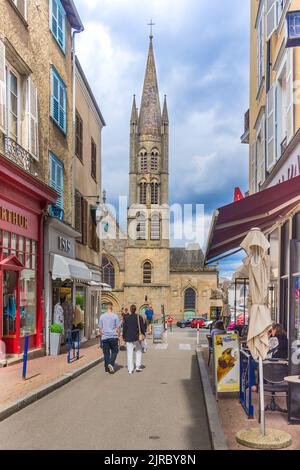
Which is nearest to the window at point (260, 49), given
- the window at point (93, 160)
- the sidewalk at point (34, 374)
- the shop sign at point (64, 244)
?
the shop sign at point (64, 244)

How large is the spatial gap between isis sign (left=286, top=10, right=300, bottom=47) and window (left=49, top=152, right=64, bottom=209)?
9.22m

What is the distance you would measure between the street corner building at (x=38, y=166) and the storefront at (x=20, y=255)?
25 mm

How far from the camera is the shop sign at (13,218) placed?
42.8 ft

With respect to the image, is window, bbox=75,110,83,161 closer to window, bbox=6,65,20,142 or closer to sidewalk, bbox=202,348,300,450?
window, bbox=6,65,20,142

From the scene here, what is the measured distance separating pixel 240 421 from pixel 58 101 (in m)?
13.4

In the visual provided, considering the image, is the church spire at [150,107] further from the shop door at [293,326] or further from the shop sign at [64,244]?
the shop door at [293,326]

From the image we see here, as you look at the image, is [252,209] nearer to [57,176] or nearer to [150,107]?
[57,176]

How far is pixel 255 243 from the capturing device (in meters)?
7.05

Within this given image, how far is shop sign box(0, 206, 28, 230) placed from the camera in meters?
13.1

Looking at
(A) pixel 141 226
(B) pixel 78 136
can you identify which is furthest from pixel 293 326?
(A) pixel 141 226

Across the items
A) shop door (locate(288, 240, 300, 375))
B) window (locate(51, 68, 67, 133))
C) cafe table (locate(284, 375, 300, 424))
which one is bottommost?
cafe table (locate(284, 375, 300, 424))

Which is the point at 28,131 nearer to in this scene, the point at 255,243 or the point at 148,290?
the point at 255,243

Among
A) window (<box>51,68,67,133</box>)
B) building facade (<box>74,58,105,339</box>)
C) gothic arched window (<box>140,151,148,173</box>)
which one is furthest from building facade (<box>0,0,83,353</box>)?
gothic arched window (<box>140,151,148,173</box>)

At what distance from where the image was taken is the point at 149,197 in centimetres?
7581
